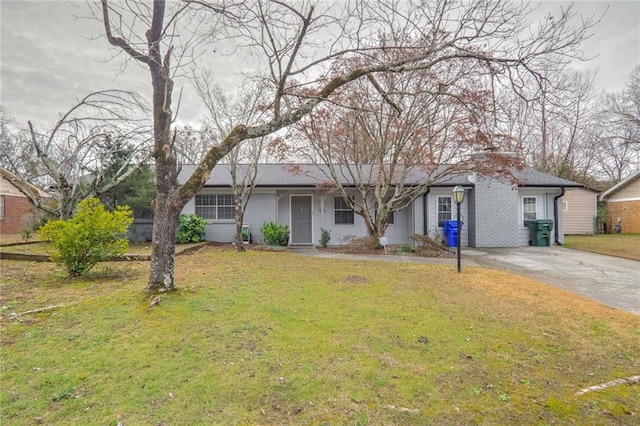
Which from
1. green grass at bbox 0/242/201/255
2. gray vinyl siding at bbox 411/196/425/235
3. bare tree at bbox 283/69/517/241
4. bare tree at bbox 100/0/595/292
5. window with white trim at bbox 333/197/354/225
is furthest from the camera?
window with white trim at bbox 333/197/354/225

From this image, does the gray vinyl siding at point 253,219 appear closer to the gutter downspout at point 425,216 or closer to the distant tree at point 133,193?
the distant tree at point 133,193

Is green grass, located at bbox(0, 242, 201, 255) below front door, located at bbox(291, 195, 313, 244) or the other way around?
below

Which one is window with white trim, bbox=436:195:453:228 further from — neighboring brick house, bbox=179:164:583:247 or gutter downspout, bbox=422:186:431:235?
gutter downspout, bbox=422:186:431:235

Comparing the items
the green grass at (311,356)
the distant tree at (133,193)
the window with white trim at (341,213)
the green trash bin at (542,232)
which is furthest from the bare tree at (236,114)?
the green trash bin at (542,232)

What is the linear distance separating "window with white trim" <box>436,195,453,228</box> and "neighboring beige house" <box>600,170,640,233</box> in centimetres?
1382

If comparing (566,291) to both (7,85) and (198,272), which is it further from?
(7,85)

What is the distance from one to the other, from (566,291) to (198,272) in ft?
25.8

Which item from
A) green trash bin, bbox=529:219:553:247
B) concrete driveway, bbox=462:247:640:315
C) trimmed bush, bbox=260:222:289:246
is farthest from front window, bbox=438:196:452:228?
trimmed bush, bbox=260:222:289:246

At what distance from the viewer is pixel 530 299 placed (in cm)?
573

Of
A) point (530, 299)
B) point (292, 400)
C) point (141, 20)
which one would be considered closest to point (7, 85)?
point (141, 20)

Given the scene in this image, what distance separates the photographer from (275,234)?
13414 millimetres

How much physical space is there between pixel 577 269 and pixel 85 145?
1599 cm

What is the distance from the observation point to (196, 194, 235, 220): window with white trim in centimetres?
1443

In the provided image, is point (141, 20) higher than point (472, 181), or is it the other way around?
point (141, 20)
